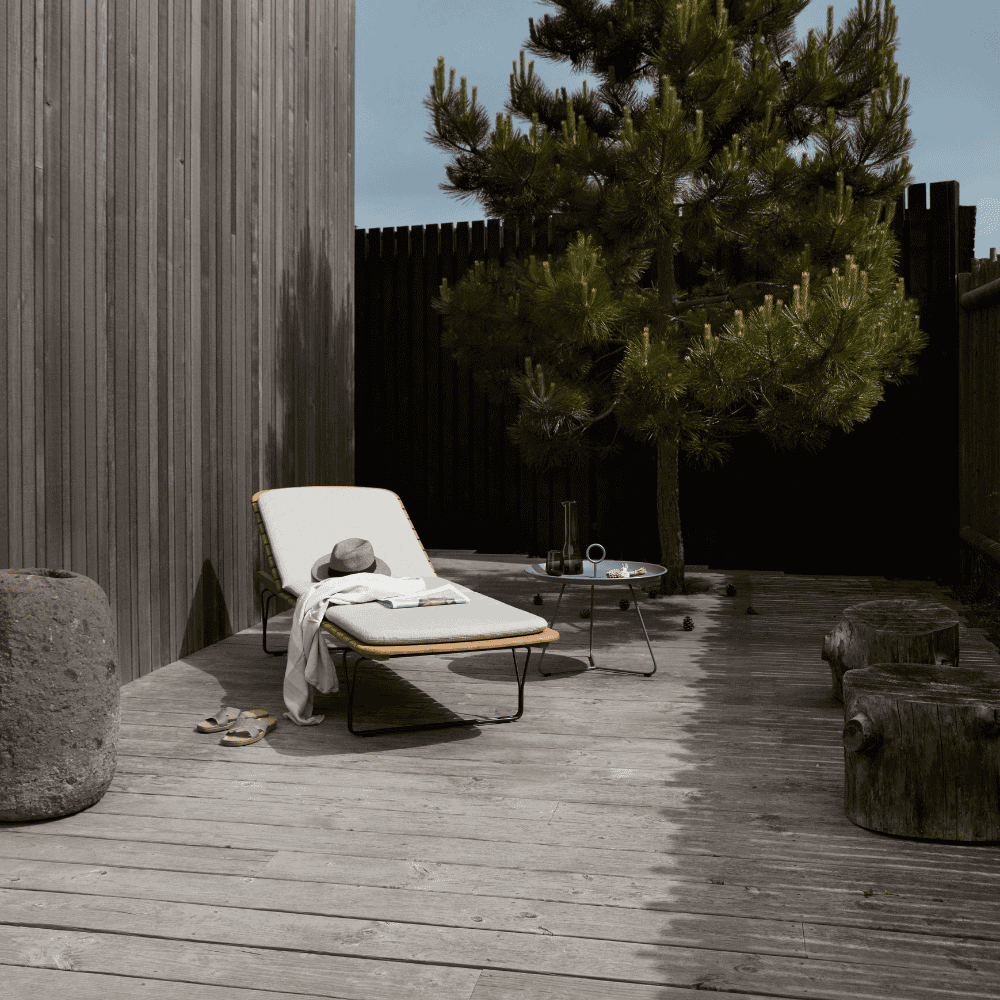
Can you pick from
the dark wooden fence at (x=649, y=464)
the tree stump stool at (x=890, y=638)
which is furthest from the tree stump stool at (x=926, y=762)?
the dark wooden fence at (x=649, y=464)

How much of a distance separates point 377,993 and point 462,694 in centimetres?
204

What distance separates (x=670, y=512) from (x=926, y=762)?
3.69m

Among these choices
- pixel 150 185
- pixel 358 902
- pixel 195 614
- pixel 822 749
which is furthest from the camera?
pixel 195 614

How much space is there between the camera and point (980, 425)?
5621mm

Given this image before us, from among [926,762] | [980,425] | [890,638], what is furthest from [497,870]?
[980,425]

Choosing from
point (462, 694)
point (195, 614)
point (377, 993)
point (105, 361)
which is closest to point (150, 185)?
point (105, 361)

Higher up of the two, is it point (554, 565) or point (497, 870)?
point (554, 565)

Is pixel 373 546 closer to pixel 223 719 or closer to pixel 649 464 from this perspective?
pixel 223 719

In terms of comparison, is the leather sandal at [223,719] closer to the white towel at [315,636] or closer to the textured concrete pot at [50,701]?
the white towel at [315,636]

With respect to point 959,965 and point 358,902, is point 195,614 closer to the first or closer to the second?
point 358,902

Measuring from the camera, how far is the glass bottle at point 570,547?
419cm

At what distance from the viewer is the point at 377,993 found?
1616 millimetres

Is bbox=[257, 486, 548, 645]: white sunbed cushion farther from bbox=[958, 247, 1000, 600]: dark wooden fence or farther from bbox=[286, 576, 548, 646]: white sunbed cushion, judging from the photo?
bbox=[958, 247, 1000, 600]: dark wooden fence

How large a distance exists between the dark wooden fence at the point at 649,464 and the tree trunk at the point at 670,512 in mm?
981
